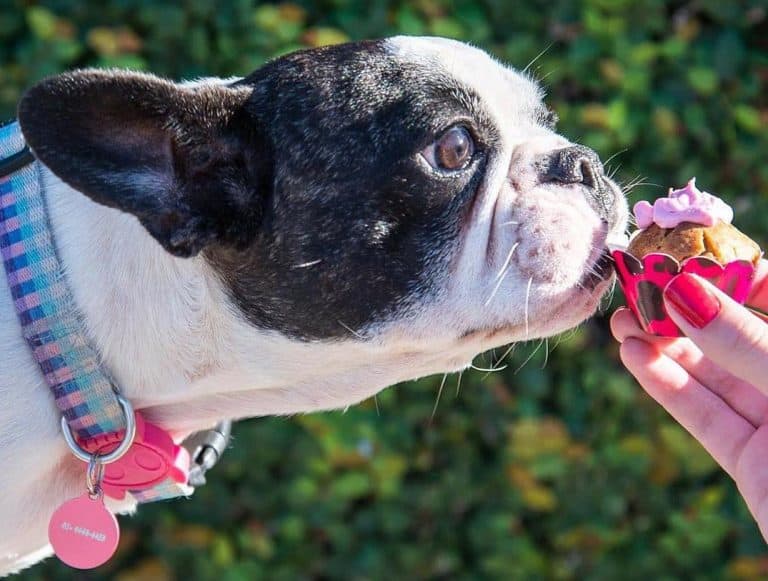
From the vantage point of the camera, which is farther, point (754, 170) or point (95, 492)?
point (754, 170)

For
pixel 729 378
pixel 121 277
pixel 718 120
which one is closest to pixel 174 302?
pixel 121 277

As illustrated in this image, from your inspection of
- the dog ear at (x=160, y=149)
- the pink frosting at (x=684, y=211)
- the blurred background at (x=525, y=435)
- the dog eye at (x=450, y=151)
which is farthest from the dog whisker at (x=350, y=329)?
the blurred background at (x=525, y=435)

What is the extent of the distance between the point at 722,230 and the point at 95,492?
1.25m

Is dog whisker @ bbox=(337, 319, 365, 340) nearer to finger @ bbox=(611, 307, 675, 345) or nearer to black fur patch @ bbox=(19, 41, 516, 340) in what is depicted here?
black fur patch @ bbox=(19, 41, 516, 340)

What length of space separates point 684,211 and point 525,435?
1637mm

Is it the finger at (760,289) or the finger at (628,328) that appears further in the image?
the finger at (760,289)

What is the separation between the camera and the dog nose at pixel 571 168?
7.92ft

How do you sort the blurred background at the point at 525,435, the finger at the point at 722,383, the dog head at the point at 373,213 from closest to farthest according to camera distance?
the dog head at the point at 373,213, the finger at the point at 722,383, the blurred background at the point at 525,435

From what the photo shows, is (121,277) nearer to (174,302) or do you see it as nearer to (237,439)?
(174,302)

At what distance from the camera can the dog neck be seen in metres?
2.30

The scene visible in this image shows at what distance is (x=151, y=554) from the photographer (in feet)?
13.0

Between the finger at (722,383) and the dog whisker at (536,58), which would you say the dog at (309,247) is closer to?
the finger at (722,383)

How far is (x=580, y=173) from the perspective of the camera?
243 centimetres

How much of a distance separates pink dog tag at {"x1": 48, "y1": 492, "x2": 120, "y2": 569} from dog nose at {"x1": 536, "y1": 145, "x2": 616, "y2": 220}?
104cm
